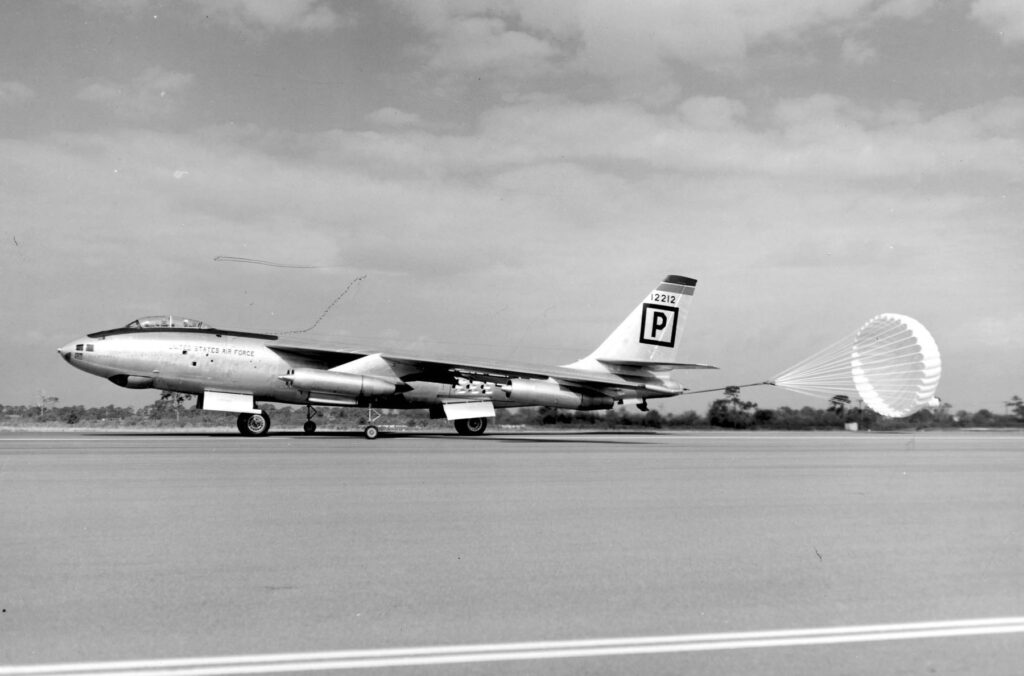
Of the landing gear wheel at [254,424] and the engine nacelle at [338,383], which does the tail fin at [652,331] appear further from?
the landing gear wheel at [254,424]

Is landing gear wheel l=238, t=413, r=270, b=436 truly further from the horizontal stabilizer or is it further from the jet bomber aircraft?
the horizontal stabilizer

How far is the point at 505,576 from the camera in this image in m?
5.09

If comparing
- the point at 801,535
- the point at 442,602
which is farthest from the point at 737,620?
the point at 801,535

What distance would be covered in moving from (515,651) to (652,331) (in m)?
25.3

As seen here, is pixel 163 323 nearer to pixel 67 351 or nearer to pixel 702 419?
pixel 67 351

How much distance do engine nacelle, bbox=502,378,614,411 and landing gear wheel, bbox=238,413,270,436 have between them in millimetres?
6819

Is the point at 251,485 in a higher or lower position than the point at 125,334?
lower

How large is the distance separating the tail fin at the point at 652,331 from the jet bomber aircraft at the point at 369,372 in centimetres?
3

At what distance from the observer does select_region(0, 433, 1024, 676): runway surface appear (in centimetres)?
367

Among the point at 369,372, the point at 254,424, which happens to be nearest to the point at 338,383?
the point at 369,372

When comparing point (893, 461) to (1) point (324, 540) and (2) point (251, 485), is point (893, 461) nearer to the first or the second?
(2) point (251, 485)

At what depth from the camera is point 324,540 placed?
244 inches

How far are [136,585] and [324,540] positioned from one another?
5.31 ft

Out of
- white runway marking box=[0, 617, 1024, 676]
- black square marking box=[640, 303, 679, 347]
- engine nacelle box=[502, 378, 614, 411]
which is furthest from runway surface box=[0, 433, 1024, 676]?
black square marking box=[640, 303, 679, 347]
